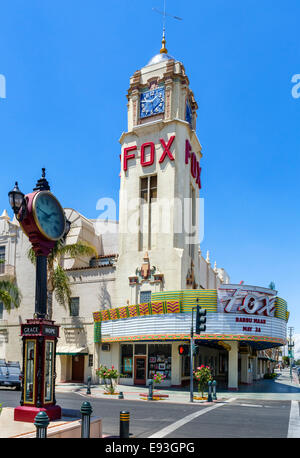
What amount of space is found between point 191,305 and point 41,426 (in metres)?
24.8

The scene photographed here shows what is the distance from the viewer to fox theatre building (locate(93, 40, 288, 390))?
3322 cm

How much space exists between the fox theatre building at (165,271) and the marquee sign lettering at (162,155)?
0.29ft

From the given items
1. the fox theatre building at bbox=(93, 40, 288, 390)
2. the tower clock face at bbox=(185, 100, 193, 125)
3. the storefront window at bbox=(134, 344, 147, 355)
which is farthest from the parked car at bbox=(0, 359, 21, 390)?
the tower clock face at bbox=(185, 100, 193, 125)

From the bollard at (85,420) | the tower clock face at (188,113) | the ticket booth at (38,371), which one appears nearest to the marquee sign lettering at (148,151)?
the tower clock face at (188,113)

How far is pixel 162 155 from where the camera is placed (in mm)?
40375

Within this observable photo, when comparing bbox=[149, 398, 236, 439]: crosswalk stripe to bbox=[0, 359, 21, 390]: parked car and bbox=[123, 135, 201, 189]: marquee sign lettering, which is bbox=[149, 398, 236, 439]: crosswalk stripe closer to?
bbox=[0, 359, 21, 390]: parked car

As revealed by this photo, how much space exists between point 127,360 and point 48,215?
25.8 metres

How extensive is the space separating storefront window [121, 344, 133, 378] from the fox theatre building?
78mm

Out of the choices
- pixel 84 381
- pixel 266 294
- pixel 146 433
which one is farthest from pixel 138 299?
pixel 146 433

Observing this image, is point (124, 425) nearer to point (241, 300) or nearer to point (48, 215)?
point (48, 215)

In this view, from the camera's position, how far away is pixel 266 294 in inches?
1332

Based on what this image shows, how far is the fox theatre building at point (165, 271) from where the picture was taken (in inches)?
1308

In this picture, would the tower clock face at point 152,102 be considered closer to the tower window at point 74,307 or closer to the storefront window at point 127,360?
the tower window at point 74,307
